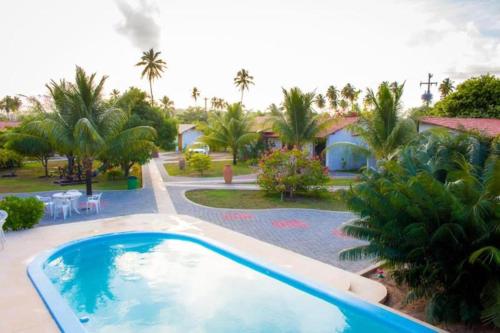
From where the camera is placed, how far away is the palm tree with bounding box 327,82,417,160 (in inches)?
731

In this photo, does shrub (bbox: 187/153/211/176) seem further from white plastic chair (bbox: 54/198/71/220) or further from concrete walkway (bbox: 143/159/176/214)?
white plastic chair (bbox: 54/198/71/220)

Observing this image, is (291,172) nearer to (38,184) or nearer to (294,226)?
(294,226)

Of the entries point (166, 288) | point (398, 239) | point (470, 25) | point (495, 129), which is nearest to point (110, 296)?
point (166, 288)

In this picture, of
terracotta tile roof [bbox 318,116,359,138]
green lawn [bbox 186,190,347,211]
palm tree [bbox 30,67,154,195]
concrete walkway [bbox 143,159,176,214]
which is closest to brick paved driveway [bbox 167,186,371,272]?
concrete walkway [bbox 143,159,176,214]

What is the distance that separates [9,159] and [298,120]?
22.8m

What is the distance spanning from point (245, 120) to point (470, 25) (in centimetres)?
2081

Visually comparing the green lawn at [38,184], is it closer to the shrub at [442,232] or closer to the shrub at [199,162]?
the shrub at [199,162]

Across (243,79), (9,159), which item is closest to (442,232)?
(9,159)

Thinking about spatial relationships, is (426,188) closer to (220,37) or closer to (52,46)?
(220,37)

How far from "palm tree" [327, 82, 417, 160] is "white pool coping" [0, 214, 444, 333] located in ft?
35.0

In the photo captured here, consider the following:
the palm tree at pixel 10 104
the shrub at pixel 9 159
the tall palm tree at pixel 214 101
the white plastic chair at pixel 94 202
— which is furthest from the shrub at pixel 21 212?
the tall palm tree at pixel 214 101

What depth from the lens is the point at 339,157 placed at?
1148 inches

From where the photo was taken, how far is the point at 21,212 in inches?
462

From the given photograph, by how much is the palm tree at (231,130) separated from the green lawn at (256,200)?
13.7 m
